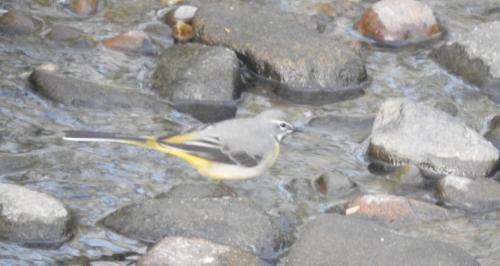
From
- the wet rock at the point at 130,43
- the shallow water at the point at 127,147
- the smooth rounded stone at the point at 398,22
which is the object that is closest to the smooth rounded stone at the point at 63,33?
the shallow water at the point at 127,147

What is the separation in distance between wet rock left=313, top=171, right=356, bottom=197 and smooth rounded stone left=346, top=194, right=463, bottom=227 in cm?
33

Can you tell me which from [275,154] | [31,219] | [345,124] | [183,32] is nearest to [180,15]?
[183,32]

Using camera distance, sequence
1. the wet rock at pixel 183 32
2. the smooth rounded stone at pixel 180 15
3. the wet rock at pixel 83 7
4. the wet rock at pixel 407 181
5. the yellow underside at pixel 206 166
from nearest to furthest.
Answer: the yellow underside at pixel 206 166, the wet rock at pixel 407 181, the wet rock at pixel 183 32, the smooth rounded stone at pixel 180 15, the wet rock at pixel 83 7

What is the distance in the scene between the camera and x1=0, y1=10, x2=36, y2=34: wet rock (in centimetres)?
1084

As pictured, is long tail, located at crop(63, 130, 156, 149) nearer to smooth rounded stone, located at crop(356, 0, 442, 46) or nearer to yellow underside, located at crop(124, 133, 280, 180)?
yellow underside, located at crop(124, 133, 280, 180)

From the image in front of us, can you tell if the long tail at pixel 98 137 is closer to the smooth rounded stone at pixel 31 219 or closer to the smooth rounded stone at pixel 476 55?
the smooth rounded stone at pixel 31 219

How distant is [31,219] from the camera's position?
23.7 ft

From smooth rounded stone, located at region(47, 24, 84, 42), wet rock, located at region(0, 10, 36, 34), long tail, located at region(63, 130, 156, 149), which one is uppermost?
long tail, located at region(63, 130, 156, 149)

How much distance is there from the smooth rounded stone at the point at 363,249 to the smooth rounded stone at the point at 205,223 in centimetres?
31

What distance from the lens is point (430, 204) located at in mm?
8141

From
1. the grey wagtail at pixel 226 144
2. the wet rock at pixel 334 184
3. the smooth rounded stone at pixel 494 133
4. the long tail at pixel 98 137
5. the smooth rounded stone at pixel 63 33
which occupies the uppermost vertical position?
the long tail at pixel 98 137

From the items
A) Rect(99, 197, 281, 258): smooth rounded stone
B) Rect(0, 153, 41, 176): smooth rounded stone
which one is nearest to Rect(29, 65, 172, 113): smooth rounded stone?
Rect(0, 153, 41, 176): smooth rounded stone

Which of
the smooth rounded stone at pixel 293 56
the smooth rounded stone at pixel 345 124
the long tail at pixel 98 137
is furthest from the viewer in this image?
the smooth rounded stone at pixel 293 56

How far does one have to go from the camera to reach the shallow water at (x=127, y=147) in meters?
7.79
